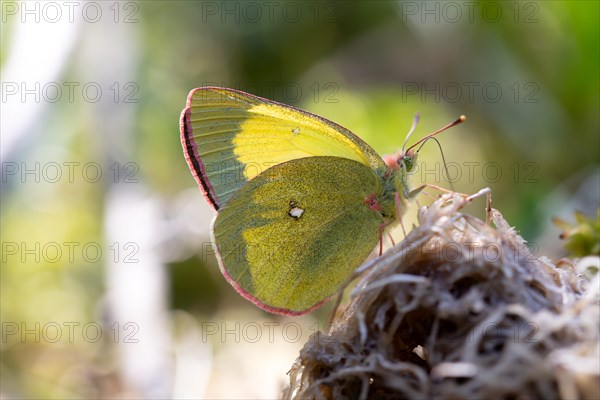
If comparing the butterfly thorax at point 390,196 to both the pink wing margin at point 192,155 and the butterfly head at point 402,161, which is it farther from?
the pink wing margin at point 192,155

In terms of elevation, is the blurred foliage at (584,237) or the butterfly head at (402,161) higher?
the butterfly head at (402,161)

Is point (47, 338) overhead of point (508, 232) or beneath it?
beneath

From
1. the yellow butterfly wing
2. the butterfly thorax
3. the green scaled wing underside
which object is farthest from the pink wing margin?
the butterfly thorax

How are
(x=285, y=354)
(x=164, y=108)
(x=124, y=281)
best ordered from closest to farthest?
1. (x=124, y=281)
2. (x=285, y=354)
3. (x=164, y=108)

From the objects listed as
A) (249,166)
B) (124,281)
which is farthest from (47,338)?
(249,166)

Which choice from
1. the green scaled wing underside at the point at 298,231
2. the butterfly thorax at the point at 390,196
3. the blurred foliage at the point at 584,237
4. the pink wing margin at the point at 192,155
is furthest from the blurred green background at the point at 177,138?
the butterfly thorax at the point at 390,196

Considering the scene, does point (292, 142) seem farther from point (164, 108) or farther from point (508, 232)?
point (164, 108)

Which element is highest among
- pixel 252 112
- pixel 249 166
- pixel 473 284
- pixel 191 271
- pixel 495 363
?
pixel 252 112

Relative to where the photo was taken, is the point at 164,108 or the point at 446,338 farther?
the point at 164,108
